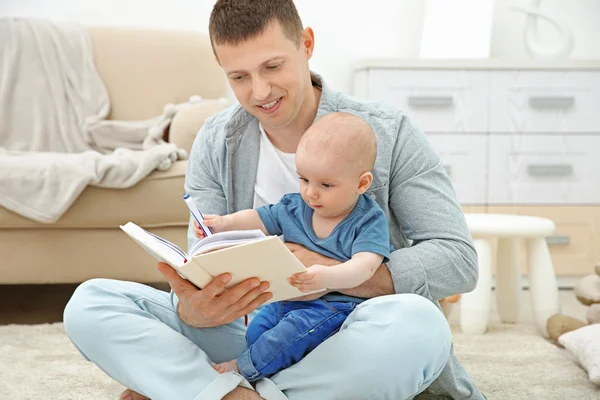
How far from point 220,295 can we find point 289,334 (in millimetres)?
131

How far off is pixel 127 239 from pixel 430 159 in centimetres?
132

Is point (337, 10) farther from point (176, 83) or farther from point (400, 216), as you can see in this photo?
point (400, 216)

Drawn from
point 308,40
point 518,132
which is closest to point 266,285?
point 308,40

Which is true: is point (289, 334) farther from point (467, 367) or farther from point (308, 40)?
point (467, 367)

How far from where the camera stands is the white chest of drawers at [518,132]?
127 inches

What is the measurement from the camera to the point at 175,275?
1.23m

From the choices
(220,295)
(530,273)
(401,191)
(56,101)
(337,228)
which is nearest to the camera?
(220,295)

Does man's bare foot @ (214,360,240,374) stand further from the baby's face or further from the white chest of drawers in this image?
the white chest of drawers

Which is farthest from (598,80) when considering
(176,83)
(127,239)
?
(127,239)

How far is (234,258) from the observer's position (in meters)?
1.12

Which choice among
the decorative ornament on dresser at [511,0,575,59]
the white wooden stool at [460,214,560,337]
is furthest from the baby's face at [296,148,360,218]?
the decorative ornament on dresser at [511,0,575,59]

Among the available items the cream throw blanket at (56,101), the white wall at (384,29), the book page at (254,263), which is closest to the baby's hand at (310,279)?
the book page at (254,263)

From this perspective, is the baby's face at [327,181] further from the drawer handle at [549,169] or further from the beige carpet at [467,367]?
the drawer handle at [549,169]

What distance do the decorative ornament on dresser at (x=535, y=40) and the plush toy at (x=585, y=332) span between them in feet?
4.50
